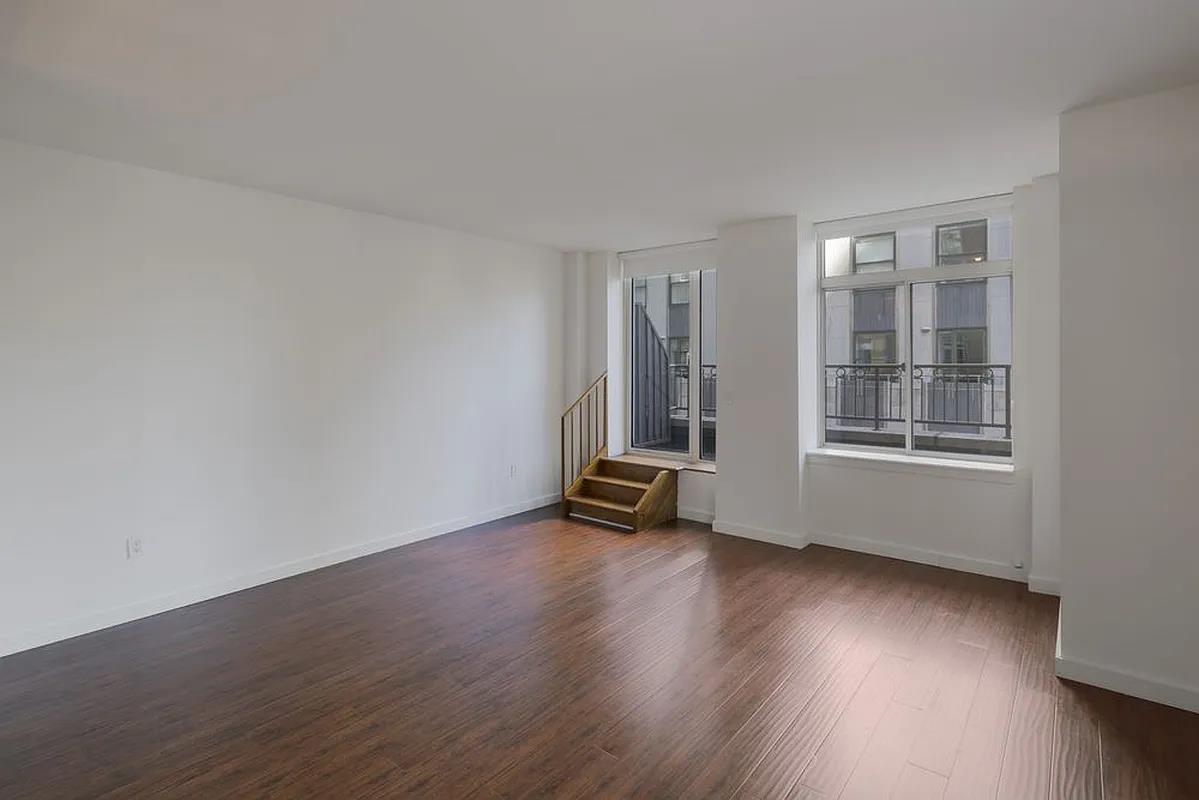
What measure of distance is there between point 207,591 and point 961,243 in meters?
5.79

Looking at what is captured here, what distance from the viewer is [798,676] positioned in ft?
9.79

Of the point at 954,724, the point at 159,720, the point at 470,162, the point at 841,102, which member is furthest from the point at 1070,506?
the point at 159,720

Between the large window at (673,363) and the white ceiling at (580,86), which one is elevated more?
the white ceiling at (580,86)

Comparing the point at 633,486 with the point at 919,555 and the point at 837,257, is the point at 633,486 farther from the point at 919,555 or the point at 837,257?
the point at 837,257

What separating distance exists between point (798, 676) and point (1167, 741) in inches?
55.0

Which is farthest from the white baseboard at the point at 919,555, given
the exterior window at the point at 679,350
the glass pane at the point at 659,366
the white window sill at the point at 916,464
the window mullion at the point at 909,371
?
the exterior window at the point at 679,350

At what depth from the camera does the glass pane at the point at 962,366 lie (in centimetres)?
457

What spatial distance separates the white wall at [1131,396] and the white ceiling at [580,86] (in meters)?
0.30

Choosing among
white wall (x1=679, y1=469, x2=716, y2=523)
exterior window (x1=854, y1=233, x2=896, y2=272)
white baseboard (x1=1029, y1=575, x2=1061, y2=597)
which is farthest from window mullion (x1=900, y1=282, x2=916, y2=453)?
white wall (x1=679, y1=469, x2=716, y2=523)

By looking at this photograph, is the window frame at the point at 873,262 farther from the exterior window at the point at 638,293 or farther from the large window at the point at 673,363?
the exterior window at the point at 638,293

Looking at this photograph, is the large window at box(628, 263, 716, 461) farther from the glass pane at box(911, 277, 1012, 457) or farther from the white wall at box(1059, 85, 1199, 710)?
the white wall at box(1059, 85, 1199, 710)

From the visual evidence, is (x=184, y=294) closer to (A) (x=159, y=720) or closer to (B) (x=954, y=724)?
(A) (x=159, y=720)

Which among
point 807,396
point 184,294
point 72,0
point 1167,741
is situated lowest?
point 1167,741

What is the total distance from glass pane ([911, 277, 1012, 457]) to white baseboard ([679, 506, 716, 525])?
188 cm
